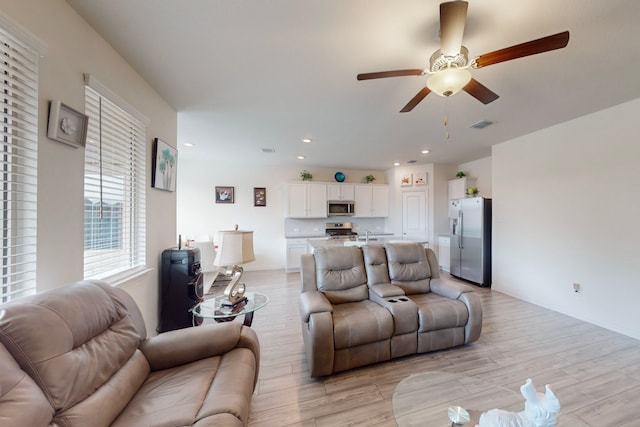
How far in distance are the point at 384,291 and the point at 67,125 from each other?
2.75 meters

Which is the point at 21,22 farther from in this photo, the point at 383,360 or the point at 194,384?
the point at 383,360

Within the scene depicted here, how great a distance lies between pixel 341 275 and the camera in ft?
8.22

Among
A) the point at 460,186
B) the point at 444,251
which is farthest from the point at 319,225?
the point at 460,186

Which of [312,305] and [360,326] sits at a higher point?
[312,305]

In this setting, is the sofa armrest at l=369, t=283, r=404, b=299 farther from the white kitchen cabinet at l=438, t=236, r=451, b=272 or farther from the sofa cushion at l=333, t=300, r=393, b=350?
the white kitchen cabinet at l=438, t=236, r=451, b=272

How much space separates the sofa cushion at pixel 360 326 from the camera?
191 cm

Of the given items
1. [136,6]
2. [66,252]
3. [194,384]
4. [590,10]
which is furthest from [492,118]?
[66,252]

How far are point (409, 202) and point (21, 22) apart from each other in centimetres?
606

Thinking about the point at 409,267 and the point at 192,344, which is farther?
the point at 409,267

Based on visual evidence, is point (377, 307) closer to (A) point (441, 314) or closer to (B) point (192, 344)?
(A) point (441, 314)

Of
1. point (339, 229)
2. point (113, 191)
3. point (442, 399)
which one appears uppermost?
point (113, 191)

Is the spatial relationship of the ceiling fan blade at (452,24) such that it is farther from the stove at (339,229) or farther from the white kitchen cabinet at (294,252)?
the stove at (339,229)

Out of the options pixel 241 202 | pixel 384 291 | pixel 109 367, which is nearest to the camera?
pixel 109 367

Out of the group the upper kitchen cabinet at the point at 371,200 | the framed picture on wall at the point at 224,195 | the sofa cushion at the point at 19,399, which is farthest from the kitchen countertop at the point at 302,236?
the sofa cushion at the point at 19,399
